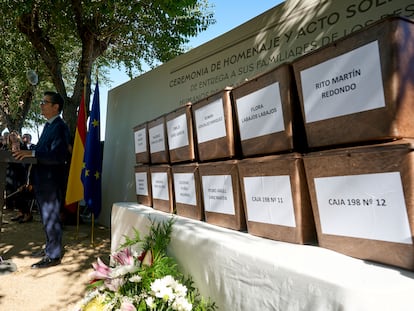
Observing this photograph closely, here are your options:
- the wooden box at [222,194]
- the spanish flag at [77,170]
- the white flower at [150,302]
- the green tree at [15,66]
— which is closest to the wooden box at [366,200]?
the wooden box at [222,194]

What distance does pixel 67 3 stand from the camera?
5043mm

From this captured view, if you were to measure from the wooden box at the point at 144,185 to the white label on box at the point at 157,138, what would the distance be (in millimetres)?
166

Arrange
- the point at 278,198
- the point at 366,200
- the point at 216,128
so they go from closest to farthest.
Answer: the point at 366,200 → the point at 278,198 → the point at 216,128

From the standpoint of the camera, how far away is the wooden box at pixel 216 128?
136 cm

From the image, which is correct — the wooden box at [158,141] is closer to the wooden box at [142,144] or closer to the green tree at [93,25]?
the wooden box at [142,144]

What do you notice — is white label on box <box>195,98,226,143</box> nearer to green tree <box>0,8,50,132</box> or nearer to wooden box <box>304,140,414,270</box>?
wooden box <box>304,140,414,270</box>

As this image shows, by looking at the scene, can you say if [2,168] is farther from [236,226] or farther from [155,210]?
[236,226]

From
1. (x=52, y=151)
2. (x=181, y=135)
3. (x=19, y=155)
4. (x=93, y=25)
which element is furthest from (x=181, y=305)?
(x=93, y=25)

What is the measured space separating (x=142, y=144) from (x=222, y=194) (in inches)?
44.0

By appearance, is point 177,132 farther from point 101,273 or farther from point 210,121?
point 101,273

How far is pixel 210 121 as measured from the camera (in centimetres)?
148

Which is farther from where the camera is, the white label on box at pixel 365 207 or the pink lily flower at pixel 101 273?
the pink lily flower at pixel 101 273

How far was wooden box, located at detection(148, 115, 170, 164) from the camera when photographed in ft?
6.39

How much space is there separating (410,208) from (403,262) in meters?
0.14
